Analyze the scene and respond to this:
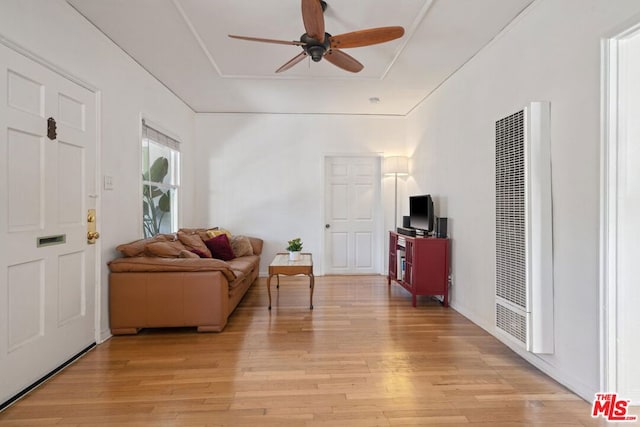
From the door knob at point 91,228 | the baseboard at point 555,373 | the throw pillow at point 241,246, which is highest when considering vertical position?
the door knob at point 91,228

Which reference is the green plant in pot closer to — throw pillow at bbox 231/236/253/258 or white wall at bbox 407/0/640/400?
throw pillow at bbox 231/236/253/258

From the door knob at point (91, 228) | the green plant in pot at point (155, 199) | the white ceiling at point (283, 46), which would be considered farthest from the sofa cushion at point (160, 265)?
the white ceiling at point (283, 46)

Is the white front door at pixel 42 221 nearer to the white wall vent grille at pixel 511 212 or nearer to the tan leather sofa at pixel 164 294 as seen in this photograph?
the tan leather sofa at pixel 164 294

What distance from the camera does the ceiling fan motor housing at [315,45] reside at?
8.22 ft

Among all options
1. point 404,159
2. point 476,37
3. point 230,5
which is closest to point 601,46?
point 476,37

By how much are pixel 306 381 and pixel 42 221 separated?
212cm

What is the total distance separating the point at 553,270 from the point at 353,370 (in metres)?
1.56

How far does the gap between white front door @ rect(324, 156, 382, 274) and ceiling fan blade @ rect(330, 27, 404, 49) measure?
3148 mm

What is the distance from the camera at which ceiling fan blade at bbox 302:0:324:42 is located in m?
2.07

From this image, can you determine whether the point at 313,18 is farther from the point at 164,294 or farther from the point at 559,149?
the point at 164,294

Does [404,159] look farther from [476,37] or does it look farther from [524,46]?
[524,46]

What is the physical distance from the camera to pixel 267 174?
5.55 m

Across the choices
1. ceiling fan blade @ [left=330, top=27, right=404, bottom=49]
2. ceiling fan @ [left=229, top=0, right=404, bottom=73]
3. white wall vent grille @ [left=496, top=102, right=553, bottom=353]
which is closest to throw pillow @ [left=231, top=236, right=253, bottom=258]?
ceiling fan @ [left=229, top=0, right=404, bottom=73]

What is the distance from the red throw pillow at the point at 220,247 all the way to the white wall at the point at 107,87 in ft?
3.08
